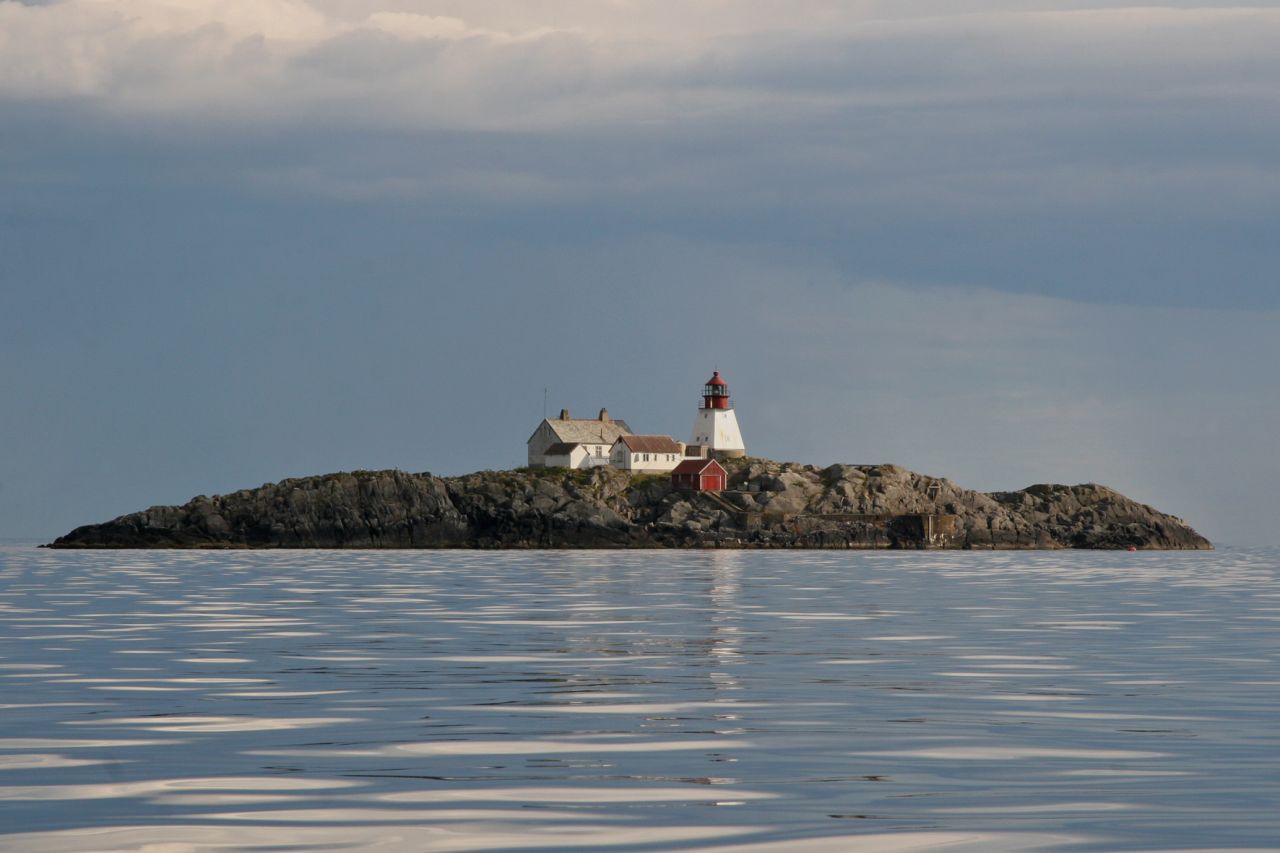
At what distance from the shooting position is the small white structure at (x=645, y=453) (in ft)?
540

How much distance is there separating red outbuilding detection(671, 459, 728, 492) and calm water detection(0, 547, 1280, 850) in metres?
111

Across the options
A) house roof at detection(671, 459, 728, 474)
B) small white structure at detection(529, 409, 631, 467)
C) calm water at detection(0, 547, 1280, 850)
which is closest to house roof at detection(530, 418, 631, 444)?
small white structure at detection(529, 409, 631, 467)

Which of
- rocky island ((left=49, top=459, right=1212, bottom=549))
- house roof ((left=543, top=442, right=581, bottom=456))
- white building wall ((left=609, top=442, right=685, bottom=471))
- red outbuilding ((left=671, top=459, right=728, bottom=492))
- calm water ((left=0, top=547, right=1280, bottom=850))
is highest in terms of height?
house roof ((left=543, top=442, right=581, bottom=456))

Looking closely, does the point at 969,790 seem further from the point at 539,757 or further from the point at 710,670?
the point at 710,670

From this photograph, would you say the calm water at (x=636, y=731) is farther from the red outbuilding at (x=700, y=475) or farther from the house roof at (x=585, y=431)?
the house roof at (x=585, y=431)

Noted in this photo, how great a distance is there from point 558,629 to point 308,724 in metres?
18.6

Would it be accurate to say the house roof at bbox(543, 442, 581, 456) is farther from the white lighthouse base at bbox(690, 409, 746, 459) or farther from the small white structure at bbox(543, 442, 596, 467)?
the white lighthouse base at bbox(690, 409, 746, 459)

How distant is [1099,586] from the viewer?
68.6 meters

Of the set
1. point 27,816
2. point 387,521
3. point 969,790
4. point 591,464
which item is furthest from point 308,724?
point 591,464

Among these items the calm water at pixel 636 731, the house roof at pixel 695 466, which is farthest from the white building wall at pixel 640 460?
the calm water at pixel 636 731

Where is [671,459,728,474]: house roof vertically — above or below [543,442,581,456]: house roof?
below

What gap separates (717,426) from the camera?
559 feet

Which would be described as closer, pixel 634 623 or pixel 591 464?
pixel 634 623

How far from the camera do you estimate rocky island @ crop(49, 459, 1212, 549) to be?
5536 inches
